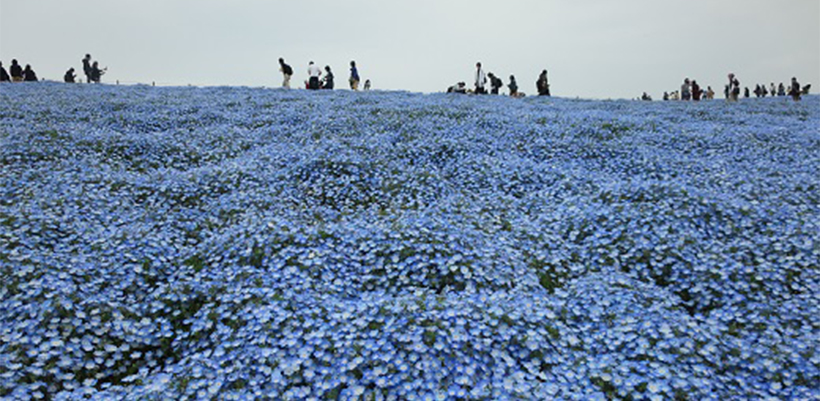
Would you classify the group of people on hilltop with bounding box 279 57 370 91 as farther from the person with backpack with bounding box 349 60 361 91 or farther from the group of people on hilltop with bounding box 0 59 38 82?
the group of people on hilltop with bounding box 0 59 38 82

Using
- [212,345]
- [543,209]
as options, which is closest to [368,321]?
[212,345]

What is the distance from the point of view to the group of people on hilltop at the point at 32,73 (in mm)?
35375

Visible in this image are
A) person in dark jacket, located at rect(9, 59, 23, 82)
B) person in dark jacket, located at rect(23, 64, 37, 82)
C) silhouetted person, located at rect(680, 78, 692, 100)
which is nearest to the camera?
person in dark jacket, located at rect(9, 59, 23, 82)

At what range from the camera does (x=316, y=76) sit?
125 ft

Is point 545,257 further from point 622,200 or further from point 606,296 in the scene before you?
point 622,200

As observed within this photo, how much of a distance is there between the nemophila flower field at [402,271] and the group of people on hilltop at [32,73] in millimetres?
23459

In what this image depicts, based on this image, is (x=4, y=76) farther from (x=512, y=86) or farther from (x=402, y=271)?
(x=402, y=271)

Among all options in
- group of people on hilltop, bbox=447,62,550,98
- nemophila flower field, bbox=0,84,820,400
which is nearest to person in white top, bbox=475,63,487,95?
group of people on hilltop, bbox=447,62,550,98

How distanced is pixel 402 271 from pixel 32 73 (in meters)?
40.6

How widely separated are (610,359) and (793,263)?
4526 mm

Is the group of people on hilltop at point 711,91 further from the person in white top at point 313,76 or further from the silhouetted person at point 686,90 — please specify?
the person in white top at point 313,76

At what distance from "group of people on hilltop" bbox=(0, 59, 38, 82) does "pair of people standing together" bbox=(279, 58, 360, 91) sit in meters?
17.3

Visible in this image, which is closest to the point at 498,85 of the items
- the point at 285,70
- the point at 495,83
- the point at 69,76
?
the point at 495,83

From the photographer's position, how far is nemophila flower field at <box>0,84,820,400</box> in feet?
21.3
